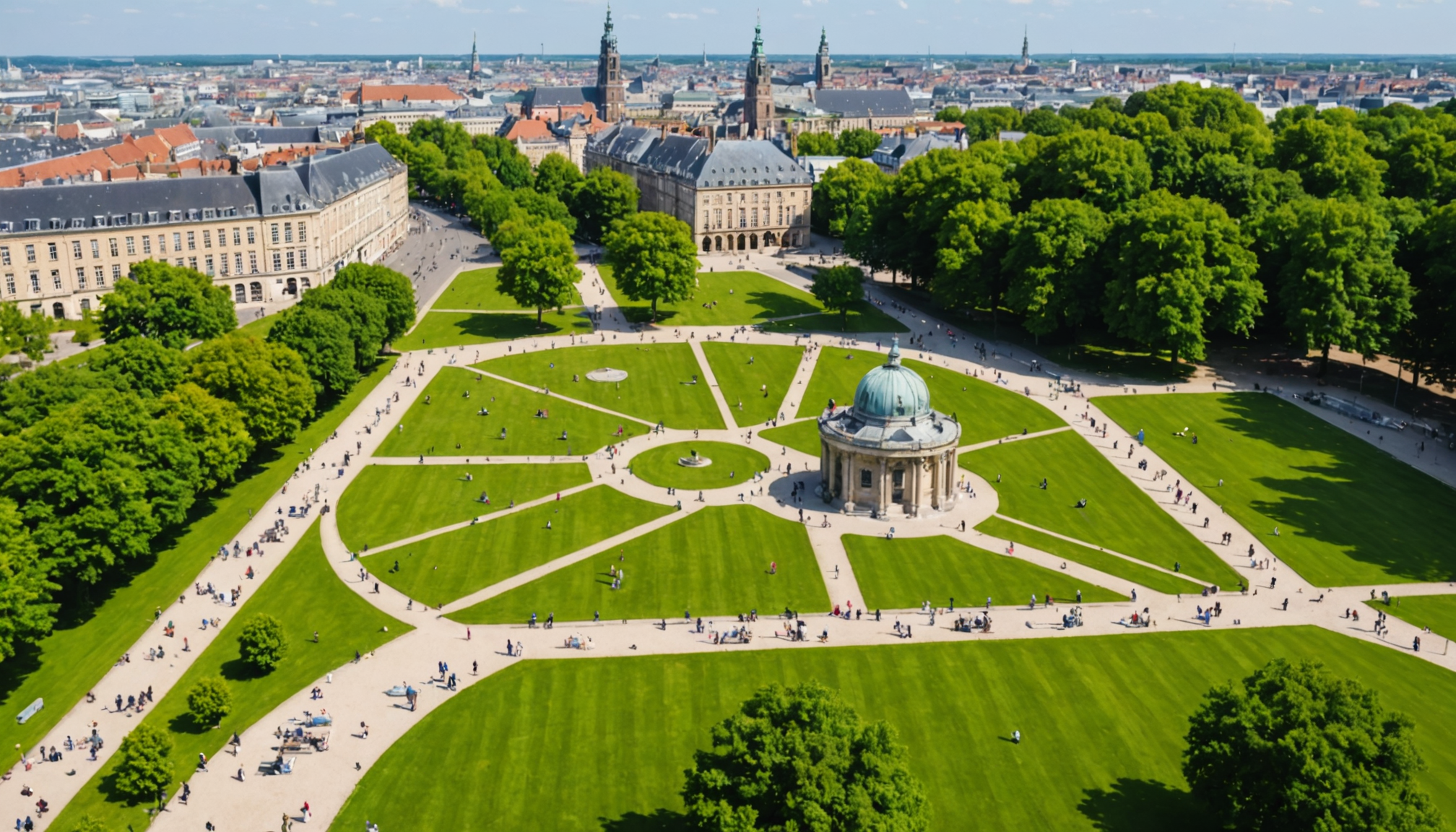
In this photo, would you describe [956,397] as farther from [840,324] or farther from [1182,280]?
[840,324]

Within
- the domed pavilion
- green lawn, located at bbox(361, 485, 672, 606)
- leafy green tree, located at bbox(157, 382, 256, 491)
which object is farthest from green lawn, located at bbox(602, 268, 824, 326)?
leafy green tree, located at bbox(157, 382, 256, 491)

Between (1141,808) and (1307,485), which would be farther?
(1307,485)

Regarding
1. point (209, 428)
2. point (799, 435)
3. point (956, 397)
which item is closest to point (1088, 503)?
point (799, 435)

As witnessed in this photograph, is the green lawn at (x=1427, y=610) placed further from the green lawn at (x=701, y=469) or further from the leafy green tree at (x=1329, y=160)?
the leafy green tree at (x=1329, y=160)

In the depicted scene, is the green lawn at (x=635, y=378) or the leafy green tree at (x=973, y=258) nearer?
the green lawn at (x=635, y=378)

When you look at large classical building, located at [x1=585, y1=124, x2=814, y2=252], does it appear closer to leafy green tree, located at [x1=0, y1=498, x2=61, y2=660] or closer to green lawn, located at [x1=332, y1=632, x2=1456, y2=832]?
green lawn, located at [x1=332, y1=632, x2=1456, y2=832]

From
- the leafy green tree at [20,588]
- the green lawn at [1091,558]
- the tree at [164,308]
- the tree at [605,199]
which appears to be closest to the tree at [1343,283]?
the green lawn at [1091,558]
